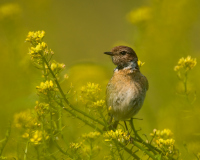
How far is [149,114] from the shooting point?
549 centimetres

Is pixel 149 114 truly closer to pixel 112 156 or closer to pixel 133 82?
pixel 133 82

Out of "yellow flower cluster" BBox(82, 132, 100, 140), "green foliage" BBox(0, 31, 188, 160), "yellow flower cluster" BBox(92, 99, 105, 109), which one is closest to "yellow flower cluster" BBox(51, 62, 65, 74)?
"green foliage" BBox(0, 31, 188, 160)

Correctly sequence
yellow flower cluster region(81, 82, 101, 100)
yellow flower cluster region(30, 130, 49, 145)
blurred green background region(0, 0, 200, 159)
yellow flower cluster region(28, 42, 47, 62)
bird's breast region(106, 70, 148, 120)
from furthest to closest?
blurred green background region(0, 0, 200, 159), bird's breast region(106, 70, 148, 120), yellow flower cluster region(81, 82, 101, 100), yellow flower cluster region(28, 42, 47, 62), yellow flower cluster region(30, 130, 49, 145)

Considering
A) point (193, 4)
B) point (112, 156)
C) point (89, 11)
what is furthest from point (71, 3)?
point (112, 156)

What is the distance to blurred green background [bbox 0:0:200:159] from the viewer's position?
5.05 metres

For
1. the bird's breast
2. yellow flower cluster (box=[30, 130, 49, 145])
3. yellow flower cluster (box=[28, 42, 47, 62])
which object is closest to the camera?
yellow flower cluster (box=[30, 130, 49, 145])

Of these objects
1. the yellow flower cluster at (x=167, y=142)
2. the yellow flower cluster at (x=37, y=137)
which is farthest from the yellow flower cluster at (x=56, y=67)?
the yellow flower cluster at (x=167, y=142)

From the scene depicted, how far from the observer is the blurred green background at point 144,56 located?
5.05 metres

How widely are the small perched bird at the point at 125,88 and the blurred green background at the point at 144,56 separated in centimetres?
48

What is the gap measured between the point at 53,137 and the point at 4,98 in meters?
1.74

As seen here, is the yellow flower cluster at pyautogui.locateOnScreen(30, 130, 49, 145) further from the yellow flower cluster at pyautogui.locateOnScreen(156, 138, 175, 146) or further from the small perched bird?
the small perched bird

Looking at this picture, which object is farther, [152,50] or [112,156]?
[152,50]

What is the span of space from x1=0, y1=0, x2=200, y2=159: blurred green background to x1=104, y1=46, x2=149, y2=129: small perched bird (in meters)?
0.48

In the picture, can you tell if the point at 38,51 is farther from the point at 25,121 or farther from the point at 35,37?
the point at 25,121
